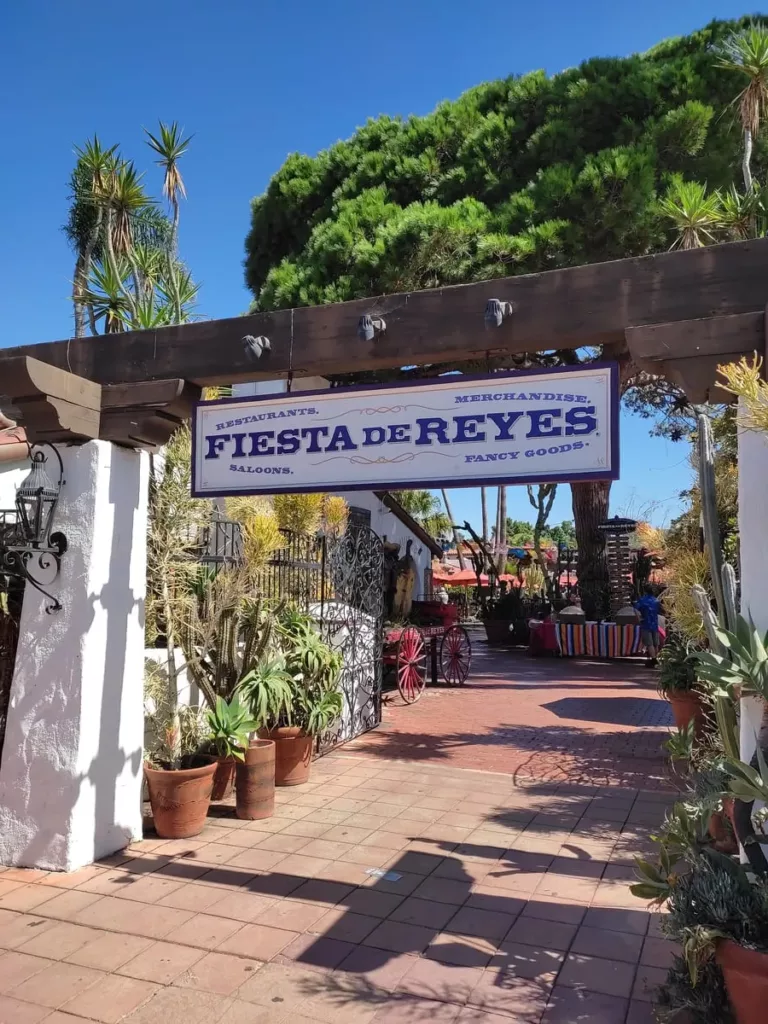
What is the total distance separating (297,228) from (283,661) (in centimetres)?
1118

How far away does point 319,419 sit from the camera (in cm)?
423

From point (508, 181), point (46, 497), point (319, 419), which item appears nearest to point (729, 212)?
point (319, 419)

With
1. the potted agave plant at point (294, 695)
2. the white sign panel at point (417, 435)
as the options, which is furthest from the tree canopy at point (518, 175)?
the white sign panel at point (417, 435)

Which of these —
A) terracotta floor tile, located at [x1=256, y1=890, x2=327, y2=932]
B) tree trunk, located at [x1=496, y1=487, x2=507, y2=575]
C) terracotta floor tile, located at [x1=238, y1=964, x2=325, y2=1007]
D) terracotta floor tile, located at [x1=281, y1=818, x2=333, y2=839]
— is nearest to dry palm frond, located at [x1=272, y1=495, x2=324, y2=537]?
terracotta floor tile, located at [x1=281, y1=818, x2=333, y2=839]

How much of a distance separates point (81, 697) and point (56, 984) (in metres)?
1.60

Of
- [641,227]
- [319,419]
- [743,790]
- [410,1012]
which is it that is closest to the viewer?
[743,790]

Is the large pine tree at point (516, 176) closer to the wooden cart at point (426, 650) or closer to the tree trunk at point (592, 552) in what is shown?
the tree trunk at point (592, 552)

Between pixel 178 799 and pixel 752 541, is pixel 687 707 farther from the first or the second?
pixel 178 799

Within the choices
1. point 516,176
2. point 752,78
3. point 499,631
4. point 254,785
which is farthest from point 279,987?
point 499,631

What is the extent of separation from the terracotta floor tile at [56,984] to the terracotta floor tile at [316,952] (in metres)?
0.80

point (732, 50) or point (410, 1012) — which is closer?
point (410, 1012)

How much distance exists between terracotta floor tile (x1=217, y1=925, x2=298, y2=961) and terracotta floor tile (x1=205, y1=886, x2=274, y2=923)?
13 cm

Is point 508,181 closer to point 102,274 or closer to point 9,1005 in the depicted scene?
point 102,274

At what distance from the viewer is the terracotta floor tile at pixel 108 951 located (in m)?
3.35
